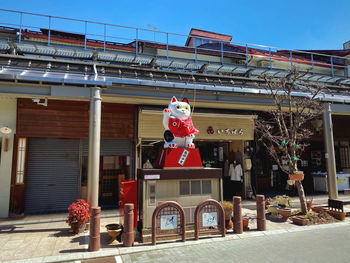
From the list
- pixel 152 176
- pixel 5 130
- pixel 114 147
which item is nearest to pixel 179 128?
pixel 152 176

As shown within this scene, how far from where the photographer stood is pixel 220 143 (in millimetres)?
14719

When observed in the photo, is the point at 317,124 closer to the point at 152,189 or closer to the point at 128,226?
the point at 152,189

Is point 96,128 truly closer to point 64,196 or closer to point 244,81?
point 64,196

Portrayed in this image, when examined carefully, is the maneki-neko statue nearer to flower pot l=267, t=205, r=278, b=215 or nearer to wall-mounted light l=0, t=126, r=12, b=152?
flower pot l=267, t=205, r=278, b=215

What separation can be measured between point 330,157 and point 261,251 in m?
7.02

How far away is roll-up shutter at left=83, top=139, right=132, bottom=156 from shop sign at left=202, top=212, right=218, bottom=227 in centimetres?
604

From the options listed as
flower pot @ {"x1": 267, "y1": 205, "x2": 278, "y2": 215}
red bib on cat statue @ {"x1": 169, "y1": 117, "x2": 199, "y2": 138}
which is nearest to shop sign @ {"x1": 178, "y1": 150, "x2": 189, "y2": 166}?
red bib on cat statue @ {"x1": 169, "y1": 117, "x2": 199, "y2": 138}

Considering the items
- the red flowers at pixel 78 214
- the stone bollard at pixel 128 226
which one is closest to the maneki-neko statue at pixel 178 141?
the stone bollard at pixel 128 226

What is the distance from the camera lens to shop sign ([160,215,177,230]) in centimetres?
650

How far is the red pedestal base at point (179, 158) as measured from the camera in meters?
7.30

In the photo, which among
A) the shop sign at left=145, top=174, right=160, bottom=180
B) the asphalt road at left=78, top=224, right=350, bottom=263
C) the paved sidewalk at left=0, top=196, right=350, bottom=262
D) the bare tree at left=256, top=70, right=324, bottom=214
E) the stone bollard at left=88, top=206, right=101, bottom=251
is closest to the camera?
the asphalt road at left=78, top=224, right=350, bottom=263

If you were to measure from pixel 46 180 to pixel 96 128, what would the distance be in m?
4.69

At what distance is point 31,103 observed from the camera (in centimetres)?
1023

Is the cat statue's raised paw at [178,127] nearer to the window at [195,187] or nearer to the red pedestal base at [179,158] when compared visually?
the red pedestal base at [179,158]
